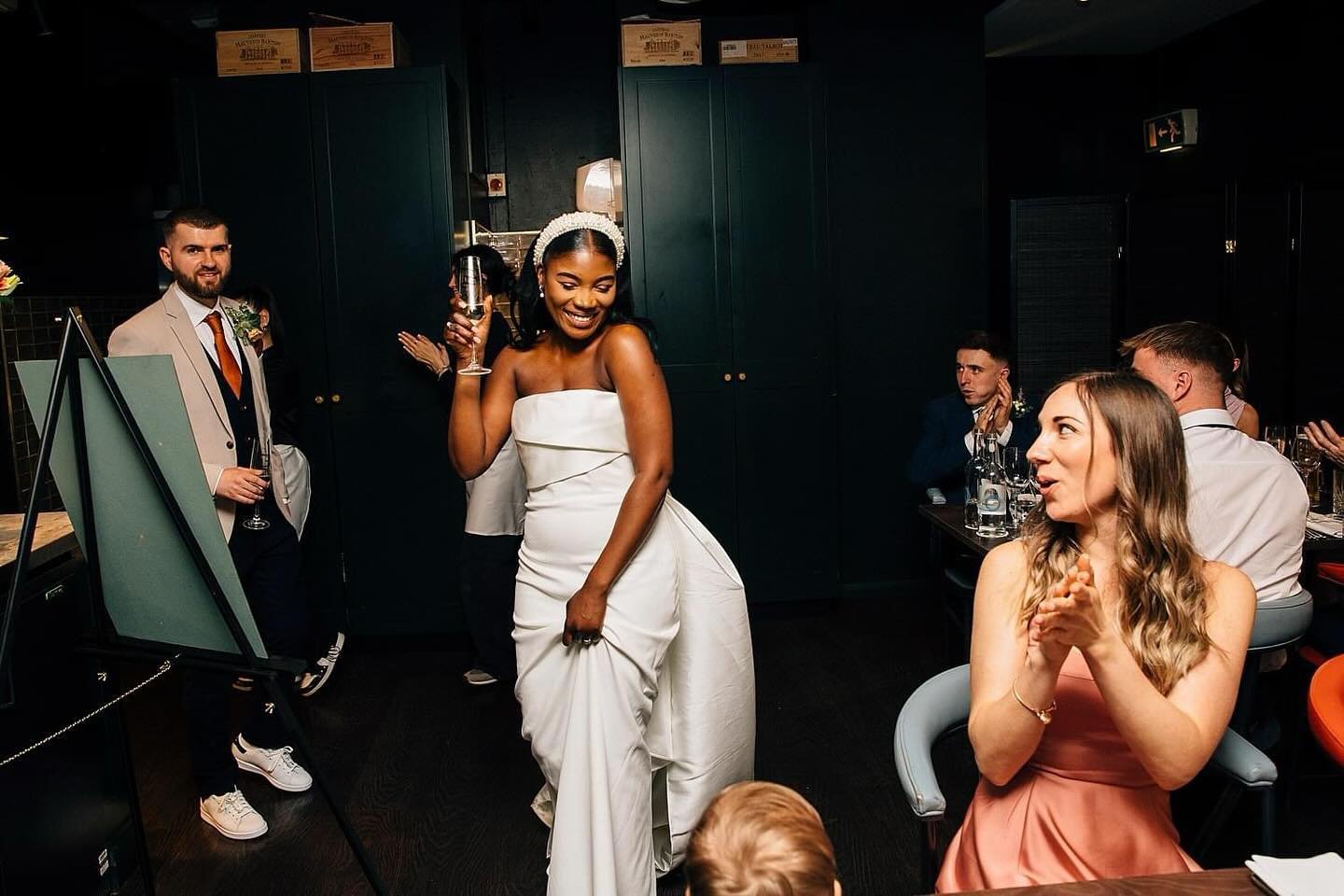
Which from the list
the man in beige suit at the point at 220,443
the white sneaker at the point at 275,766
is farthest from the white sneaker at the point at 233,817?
the white sneaker at the point at 275,766

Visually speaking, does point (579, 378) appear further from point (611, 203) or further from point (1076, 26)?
point (1076, 26)

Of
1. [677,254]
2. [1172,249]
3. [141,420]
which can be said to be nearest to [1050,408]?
[141,420]

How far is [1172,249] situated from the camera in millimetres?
5957

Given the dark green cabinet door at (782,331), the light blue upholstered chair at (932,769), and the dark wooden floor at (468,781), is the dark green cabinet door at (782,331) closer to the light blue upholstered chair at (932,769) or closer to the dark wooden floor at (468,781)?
the dark wooden floor at (468,781)

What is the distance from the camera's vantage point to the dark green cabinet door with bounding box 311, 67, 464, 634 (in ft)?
15.4

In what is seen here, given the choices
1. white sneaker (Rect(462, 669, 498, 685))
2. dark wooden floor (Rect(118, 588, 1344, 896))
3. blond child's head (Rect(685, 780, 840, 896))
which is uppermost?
blond child's head (Rect(685, 780, 840, 896))

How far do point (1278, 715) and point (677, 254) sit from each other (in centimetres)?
297

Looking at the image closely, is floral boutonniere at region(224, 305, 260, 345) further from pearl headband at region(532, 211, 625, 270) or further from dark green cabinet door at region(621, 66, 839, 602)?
dark green cabinet door at region(621, 66, 839, 602)

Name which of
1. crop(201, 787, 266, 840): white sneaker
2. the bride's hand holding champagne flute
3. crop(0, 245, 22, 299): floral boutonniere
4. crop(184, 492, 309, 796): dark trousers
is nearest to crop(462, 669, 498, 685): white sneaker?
crop(184, 492, 309, 796): dark trousers

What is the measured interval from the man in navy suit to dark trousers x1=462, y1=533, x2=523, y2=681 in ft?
5.37

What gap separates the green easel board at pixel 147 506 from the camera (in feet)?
7.23

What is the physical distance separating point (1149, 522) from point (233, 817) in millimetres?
2685

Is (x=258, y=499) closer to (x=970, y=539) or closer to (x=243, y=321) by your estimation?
(x=243, y=321)

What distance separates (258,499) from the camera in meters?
3.19
